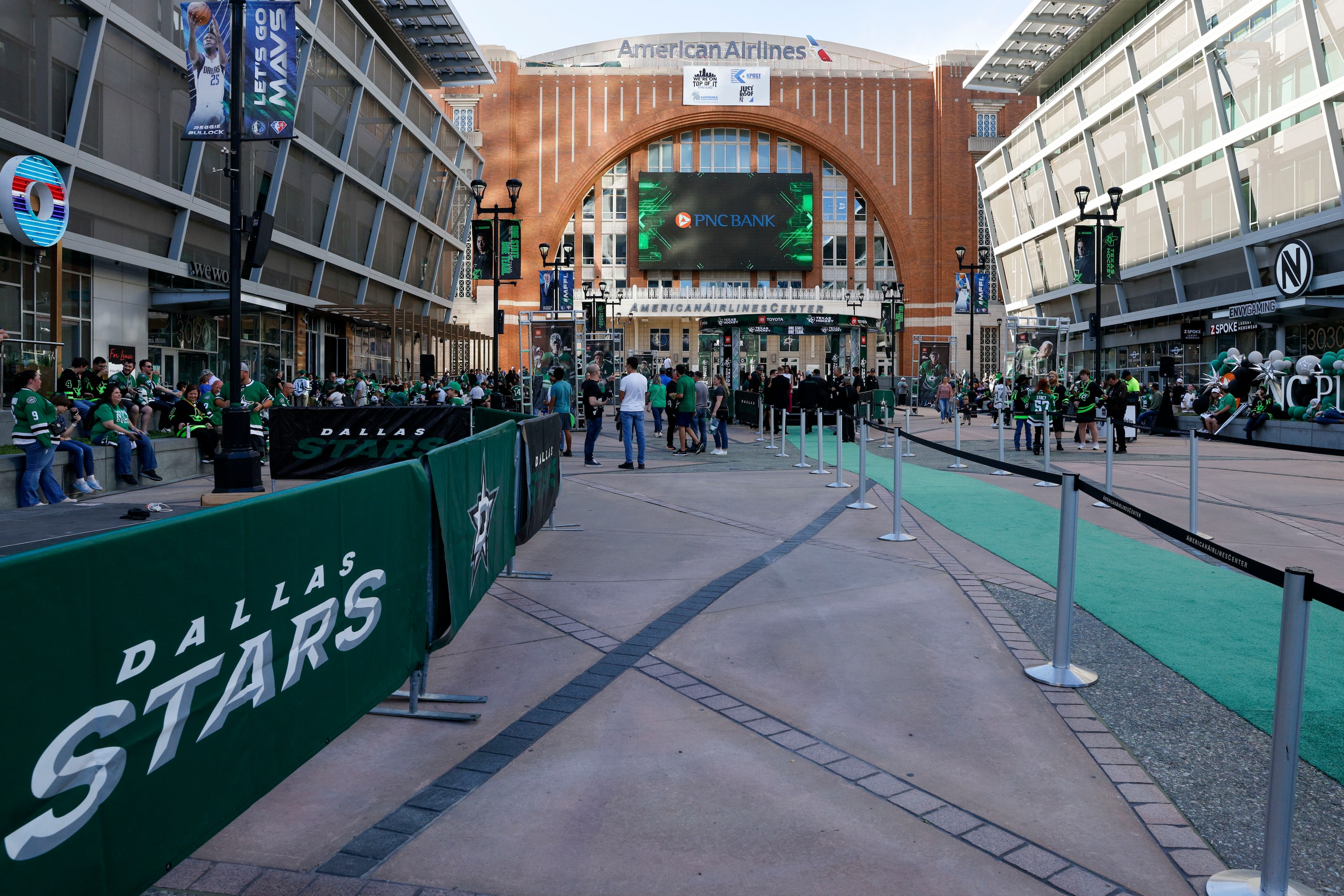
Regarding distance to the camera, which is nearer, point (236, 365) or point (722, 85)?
point (236, 365)

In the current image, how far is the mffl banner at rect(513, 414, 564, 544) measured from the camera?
8188 millimetres

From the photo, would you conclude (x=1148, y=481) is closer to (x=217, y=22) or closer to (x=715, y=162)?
(x=217, y=22)

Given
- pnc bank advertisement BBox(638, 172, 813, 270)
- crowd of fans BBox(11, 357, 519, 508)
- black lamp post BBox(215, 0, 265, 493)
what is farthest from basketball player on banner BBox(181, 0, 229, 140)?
pnc bank advertisement BBox(638, 172, 813, 270)

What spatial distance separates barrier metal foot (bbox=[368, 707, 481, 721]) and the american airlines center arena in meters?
61.7

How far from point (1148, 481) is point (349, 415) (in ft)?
38.8

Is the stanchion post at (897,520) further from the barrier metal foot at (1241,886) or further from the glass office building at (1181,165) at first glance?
the glass office building at (1181,165)

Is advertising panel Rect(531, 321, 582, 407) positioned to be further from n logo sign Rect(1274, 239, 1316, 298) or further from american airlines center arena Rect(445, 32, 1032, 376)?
american airlines center arena Rect(445, 32, 1032, 376)

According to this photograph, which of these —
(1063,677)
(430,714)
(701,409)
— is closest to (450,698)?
(430,714)

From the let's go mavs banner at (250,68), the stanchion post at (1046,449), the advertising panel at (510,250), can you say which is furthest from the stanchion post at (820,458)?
the advertising panel at (510,250)

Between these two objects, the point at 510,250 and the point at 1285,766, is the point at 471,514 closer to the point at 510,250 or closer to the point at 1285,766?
the point at 1285,766

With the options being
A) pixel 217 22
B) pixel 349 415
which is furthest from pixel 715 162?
pixel 349 415

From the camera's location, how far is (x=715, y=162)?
71.8 m

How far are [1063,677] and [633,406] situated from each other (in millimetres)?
12716

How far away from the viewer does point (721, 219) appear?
70625 mm
